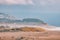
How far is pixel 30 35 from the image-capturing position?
5.67 ft

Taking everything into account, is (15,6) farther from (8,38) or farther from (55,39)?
(55,39)

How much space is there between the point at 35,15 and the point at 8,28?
35cm

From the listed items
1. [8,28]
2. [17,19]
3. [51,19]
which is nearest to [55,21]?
[51,19]

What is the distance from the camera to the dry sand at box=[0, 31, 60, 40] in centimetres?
172

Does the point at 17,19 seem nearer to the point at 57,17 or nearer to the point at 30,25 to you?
the point at 30,25

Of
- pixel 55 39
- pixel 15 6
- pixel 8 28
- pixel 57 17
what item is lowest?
pixel 55 39

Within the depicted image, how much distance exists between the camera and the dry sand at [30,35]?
1722 millimetres

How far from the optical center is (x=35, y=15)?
1.77 m

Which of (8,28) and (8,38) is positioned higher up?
(8,28)

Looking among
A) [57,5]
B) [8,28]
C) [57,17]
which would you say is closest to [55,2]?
[57,5]

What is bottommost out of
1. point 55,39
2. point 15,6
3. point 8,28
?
point 55,39

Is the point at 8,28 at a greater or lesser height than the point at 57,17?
lesser

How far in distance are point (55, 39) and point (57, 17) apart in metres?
0.26

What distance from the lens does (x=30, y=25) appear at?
69.6 inches
